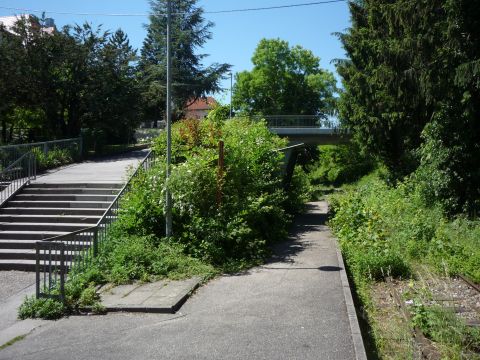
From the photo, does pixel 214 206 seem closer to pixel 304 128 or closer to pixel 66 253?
pixel 66 253

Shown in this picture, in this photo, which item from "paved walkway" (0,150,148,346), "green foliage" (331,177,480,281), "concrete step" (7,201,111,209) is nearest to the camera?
"paved walkway" (0,150,148,346)

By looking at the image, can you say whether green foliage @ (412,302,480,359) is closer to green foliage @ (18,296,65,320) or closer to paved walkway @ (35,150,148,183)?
green foliage @ (18,296,65,320)

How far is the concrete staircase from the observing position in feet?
41.3

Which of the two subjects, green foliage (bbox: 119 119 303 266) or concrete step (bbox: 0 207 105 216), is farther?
concrete step (bbox: 0 207 105 216)

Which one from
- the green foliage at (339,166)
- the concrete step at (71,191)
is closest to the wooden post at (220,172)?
the concrete step at (71,191)

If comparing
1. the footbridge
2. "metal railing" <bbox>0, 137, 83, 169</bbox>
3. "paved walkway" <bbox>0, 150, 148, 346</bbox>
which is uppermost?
the footbridge

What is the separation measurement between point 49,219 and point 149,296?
6577mm

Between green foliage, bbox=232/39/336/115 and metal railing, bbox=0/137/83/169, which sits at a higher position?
green foliage, bbox=232/39/336/115

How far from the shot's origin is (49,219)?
14016mm

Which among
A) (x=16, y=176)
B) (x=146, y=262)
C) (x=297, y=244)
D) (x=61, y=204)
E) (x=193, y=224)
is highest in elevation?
(x=16, y=176)

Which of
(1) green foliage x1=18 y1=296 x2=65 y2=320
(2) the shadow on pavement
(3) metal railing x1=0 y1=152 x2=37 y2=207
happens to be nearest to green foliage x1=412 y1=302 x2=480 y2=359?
(2) the shadow on pavement

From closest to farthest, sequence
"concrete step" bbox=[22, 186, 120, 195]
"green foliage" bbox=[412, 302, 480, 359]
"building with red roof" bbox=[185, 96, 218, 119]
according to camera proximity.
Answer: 1. "green foliage" bbox=[412, 302, 480, 359]
2. "concrete step" bbox=[22, 186, 120, 195]
3. "building with red roof" bbox=[185, 96, 218, 119]

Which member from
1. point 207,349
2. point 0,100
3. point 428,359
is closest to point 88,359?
point 207,349

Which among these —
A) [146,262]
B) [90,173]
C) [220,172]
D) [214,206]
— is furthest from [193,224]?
[90,173]
